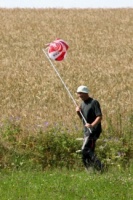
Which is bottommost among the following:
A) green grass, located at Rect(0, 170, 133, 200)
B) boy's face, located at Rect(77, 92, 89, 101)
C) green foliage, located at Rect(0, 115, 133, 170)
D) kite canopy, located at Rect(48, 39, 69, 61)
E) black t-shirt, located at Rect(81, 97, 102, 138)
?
green foliage, located at Rect(0, 115, 133, 170)

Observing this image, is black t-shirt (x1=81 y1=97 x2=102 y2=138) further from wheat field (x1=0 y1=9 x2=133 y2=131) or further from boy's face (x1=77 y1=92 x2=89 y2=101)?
wheat field (x1=0 y1=9 x2=133 y2=131)

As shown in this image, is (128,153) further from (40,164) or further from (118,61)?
(118,61)

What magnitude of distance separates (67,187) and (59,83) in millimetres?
10955

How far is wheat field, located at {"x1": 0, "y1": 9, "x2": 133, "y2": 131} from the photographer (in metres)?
16.7

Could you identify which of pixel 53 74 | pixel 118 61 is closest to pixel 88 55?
pixel 118 61

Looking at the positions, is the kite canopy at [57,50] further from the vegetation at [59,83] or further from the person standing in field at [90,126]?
the person standing in field at [90,126]

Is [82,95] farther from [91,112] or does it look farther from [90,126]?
[90,126]

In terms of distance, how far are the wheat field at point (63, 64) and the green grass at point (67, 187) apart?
9.53 feet

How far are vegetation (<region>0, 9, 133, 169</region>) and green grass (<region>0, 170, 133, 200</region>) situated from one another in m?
1.75

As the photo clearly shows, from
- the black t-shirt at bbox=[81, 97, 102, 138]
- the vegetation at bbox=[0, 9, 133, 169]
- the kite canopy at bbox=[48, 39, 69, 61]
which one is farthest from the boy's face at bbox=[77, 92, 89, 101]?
the kite canopy at bbox=[48, 39, 69, 61]

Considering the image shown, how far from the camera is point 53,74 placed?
22688 millimetres

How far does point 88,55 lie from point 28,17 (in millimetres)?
10715

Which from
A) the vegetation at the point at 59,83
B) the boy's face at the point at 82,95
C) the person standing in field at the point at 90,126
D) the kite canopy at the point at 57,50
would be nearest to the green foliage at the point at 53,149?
the vegetation at the point at 59,83

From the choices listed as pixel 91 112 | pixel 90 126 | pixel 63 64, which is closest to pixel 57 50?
pixel 91 112
